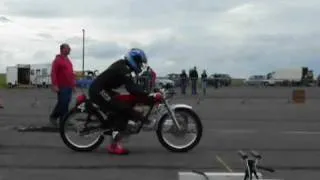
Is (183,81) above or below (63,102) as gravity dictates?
below

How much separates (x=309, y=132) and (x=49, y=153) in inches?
258

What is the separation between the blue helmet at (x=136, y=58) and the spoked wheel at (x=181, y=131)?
0.98 metres

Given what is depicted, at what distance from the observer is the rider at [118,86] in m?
12.2

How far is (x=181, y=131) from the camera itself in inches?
494

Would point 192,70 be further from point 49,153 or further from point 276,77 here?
point 276,77

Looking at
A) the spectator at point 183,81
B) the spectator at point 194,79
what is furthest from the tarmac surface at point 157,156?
the spectator at point 194,79

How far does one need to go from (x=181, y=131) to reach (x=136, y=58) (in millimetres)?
1439

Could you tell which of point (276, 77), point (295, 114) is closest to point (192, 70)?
point (295, 114)

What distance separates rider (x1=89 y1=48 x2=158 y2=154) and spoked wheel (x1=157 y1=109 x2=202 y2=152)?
45 centimetres

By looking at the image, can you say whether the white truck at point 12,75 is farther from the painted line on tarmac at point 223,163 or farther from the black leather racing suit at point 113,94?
the painted line on tarmac at point 223,163

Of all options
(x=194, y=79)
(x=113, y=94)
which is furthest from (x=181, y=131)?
(x=194, y=79)

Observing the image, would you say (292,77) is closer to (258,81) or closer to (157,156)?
(258,81)

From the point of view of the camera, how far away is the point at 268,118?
69.9 ft

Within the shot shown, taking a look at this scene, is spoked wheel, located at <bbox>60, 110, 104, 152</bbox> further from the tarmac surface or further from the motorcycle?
the tarmac surface
